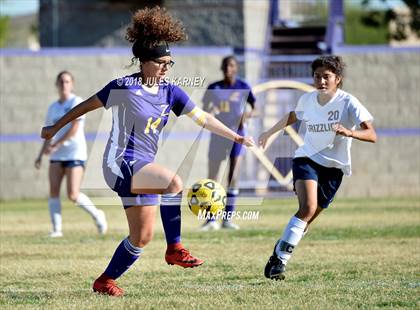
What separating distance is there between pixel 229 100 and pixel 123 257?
7536 mm

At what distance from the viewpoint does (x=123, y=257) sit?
7.76 m

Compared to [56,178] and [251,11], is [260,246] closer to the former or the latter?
[56,178]

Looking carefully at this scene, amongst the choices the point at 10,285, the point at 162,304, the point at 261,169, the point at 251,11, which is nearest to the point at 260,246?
the point at 10,285

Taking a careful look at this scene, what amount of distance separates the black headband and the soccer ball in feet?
4.55

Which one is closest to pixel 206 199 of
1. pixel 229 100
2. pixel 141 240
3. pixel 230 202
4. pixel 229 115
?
pixel 141 240

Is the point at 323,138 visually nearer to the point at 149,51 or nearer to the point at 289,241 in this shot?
the point at 289,241

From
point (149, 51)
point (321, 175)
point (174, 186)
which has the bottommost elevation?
point (321, 175)

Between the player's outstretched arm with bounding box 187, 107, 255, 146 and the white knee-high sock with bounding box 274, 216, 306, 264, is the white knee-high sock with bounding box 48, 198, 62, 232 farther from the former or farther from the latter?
the player's outstretched arm with bounding box 187, 107, 255, 146

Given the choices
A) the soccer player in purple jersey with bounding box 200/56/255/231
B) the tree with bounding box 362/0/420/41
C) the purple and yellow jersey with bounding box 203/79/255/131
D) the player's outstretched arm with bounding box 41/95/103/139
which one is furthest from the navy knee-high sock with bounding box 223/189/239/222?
the tree with bounding box 362/0/420/41

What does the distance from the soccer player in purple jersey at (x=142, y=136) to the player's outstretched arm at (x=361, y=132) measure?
3.16ft

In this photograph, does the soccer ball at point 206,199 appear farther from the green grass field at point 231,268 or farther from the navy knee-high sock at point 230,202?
the navy knee-high sock at point 230,202

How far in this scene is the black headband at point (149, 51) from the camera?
782cm

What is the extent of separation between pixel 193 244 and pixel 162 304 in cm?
475

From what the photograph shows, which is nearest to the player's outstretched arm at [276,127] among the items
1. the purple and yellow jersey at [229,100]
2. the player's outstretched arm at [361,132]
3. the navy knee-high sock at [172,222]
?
the player's outstretched arm at [361,132]
